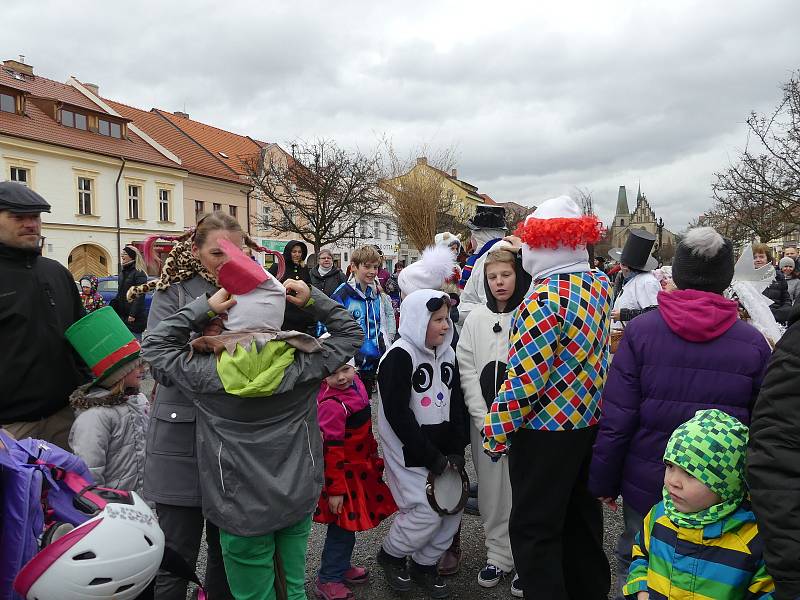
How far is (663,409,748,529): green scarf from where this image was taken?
180 cm

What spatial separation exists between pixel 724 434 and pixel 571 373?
0.81 meters

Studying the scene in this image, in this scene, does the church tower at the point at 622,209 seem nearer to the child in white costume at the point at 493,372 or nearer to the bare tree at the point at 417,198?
the bare tree at the point at 417,198

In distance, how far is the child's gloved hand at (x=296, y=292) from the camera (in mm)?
2525

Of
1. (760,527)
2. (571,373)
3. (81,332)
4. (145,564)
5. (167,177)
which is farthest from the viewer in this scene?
(167,177)

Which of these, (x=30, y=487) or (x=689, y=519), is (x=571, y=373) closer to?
(x=689, y=519)

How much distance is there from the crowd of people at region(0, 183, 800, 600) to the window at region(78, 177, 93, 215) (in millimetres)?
27745

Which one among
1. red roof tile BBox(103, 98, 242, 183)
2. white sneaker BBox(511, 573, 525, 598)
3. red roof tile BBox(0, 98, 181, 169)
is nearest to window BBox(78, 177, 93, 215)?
red roof tile BBox(0, 98, 181, 169)

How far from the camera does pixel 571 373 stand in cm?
260

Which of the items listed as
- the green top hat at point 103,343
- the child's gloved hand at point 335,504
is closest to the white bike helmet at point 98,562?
the green top hat at point 103,343

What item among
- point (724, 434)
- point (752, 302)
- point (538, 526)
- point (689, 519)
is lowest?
point (538, 526)

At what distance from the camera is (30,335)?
287cm

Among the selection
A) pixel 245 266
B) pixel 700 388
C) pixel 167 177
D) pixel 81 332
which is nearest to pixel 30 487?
pixel 245 266

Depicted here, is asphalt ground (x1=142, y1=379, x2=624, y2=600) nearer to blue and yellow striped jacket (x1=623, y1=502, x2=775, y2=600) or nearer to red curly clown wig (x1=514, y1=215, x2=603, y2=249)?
blue and yellow striped jacket (x1=623, y1=502, x2=775, y2=600)

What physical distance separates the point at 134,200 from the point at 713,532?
105ft
